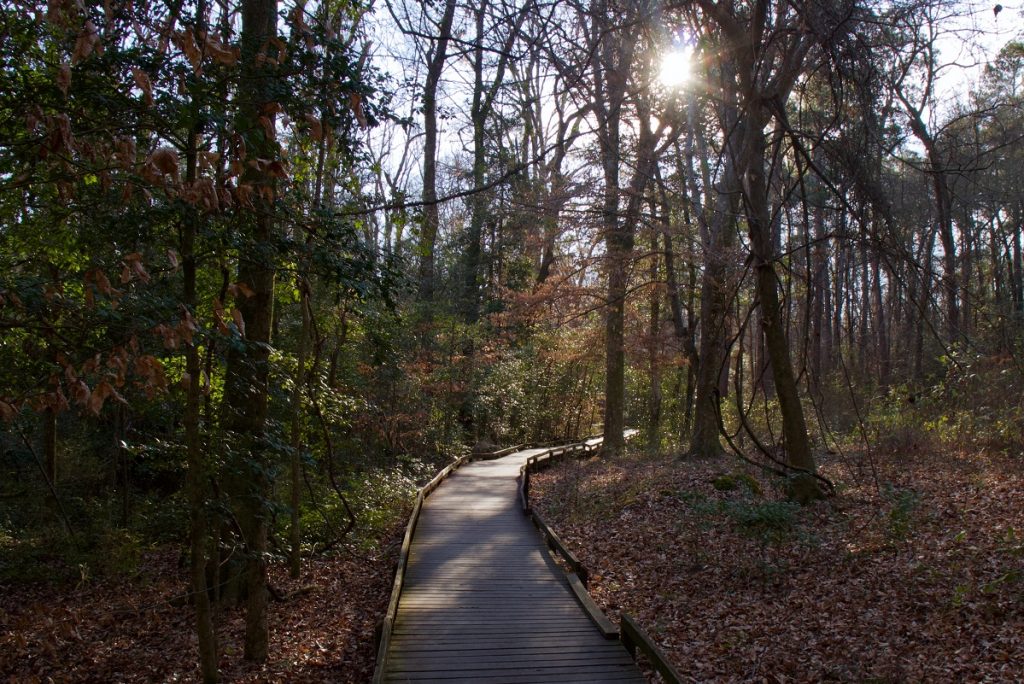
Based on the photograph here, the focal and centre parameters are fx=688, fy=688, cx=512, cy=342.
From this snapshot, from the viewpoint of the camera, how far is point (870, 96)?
18.9 ft

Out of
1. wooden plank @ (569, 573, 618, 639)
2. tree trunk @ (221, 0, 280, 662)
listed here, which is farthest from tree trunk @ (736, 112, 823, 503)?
tree trunk @ (221, 0, 280, 662)

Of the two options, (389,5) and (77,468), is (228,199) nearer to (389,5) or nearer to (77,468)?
(389,5)

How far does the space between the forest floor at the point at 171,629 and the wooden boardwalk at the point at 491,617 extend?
684 millimetres

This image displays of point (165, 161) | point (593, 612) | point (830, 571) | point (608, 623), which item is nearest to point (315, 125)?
point (165, 161)

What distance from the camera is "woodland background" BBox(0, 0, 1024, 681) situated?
4.46 m

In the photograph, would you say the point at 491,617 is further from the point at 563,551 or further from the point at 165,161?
the point at 165,161

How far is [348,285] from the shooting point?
6203 millimetres

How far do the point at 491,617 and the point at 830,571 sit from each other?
406 cm

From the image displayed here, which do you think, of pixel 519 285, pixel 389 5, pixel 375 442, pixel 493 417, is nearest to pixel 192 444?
pixel 389 5

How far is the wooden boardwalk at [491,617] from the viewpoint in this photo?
21.3ft

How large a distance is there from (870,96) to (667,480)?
9.34m

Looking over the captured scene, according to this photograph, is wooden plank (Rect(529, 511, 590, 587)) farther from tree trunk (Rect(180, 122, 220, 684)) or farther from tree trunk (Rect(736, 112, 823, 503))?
tree trunk (Rect(180, 122, 220, 684))

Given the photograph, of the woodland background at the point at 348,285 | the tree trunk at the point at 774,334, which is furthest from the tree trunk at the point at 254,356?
the tree trunk at the point at 774,334

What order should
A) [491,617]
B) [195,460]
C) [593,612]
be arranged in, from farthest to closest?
[491,617], [593,612], [195,460]
